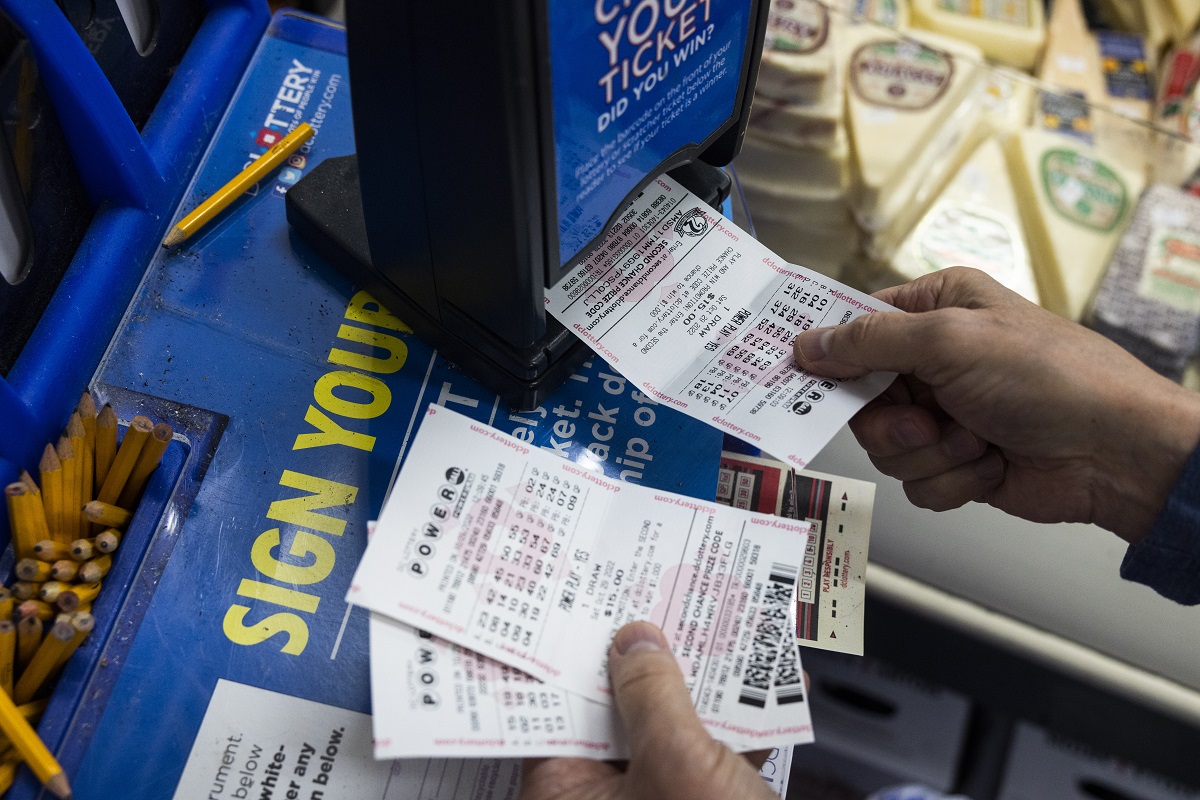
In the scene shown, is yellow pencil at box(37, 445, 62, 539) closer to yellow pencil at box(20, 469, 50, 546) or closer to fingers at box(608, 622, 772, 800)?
yellow pencil at box(20, 469, 50, 546)

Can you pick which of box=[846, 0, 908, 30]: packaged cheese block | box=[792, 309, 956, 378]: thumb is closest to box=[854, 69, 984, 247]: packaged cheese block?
box=[846, 0, 908, 30]: packaged cheese block

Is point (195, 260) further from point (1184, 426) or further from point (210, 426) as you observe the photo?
point (1184, 426)

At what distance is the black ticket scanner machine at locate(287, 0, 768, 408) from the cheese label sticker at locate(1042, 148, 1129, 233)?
875 millimetres

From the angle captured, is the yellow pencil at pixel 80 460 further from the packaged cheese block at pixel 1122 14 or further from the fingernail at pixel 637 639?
the packaged cheese block at pixel 1122 14

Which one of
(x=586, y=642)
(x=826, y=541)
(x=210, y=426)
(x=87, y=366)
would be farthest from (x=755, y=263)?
(x=87, y=366)

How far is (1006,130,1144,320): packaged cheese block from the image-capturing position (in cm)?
158

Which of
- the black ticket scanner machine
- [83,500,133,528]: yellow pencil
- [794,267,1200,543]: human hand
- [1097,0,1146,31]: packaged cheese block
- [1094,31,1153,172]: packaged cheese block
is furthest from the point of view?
[1097,0,1146,31]: packaged cheese block

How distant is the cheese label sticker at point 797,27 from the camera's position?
1611mm

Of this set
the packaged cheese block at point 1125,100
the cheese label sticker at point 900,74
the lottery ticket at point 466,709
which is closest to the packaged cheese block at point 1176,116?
the packaged cheese block at point 1125,100

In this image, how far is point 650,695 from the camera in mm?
743

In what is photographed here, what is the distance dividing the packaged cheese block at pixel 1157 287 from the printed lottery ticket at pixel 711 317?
814 mm

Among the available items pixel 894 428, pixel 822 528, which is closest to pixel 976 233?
pixel 894 428

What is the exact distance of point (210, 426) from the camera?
3.01 feet

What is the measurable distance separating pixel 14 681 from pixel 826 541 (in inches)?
28.2
